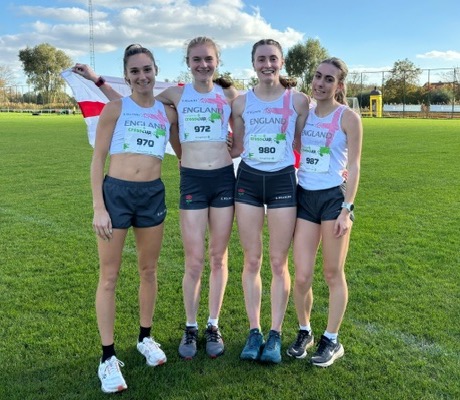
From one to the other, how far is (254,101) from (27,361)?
2351 mm

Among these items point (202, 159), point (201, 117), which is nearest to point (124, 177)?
point (202, 159)

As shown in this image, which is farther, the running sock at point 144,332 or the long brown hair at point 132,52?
the running sock at point 144,332

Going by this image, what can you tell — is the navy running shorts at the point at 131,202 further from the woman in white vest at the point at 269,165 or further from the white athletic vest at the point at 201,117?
the woman in white vest at the point at 269,165

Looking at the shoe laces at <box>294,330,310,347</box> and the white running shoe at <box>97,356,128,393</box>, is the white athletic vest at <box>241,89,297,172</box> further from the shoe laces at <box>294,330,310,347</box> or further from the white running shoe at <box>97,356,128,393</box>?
the white running shoe at <box>97,356,128,393</box>

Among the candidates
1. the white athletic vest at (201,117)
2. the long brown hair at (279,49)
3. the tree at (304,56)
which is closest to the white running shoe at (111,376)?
the white athletic vest at (201,117)

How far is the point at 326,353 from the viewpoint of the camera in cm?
318

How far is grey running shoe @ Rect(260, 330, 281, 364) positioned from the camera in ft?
10.4

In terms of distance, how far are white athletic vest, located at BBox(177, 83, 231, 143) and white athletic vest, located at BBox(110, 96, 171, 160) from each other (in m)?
0.23

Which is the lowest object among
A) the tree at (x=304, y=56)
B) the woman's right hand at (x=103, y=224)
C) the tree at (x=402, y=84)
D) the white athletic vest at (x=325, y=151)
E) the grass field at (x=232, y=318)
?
the grass field at (x=232, y=318)

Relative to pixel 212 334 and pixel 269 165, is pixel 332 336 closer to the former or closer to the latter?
pixel 212 334

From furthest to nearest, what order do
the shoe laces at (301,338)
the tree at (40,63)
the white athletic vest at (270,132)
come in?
the tree at (40,63), the shoe laces at (301,338), the white athletic vest at (270,132)

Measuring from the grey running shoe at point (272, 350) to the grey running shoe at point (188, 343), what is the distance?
49 centimetres

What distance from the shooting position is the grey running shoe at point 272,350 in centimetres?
317

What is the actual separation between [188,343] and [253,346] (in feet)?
1.54
